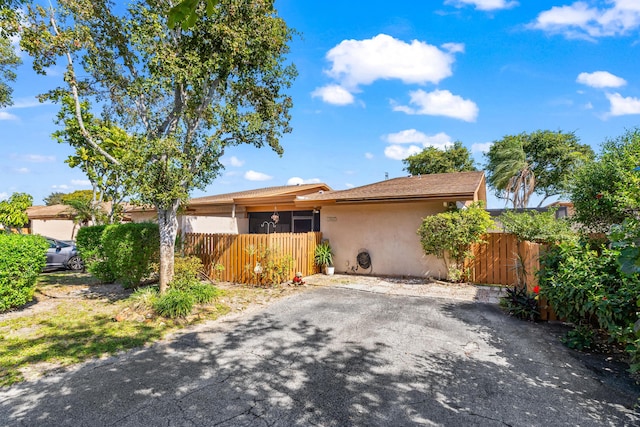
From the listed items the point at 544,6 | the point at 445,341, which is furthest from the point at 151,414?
the point at 544,6

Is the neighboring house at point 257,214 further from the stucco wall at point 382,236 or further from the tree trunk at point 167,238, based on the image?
the tree trunk at point 167,238

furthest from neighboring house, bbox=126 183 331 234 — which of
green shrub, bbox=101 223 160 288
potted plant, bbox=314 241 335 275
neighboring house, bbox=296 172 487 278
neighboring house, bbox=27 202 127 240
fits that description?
neighboring house, bbox=27 202 127 240

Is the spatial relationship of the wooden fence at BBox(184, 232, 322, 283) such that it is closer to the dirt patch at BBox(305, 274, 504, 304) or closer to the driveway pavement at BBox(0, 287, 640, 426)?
the dirt patch at BBox(305, 274, 504, 304)

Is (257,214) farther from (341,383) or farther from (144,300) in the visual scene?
(341,383)

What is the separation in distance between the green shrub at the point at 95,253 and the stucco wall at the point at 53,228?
21150mm

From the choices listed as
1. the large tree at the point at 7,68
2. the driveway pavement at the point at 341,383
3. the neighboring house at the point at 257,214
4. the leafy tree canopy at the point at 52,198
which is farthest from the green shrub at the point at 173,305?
the leafy tree canopy at the point at 52,198

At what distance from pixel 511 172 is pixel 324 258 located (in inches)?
776

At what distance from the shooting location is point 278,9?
A: 26.2 feet

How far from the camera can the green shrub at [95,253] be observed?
9141 millimetres

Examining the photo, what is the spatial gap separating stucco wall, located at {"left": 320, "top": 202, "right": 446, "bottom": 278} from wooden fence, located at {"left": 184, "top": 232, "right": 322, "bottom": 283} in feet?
4.08

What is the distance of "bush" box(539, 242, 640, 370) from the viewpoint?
3775 millimetres

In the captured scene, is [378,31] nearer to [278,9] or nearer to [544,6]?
[278,9]

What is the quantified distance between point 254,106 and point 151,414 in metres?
7.81


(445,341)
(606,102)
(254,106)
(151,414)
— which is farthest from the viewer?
(606,102)
